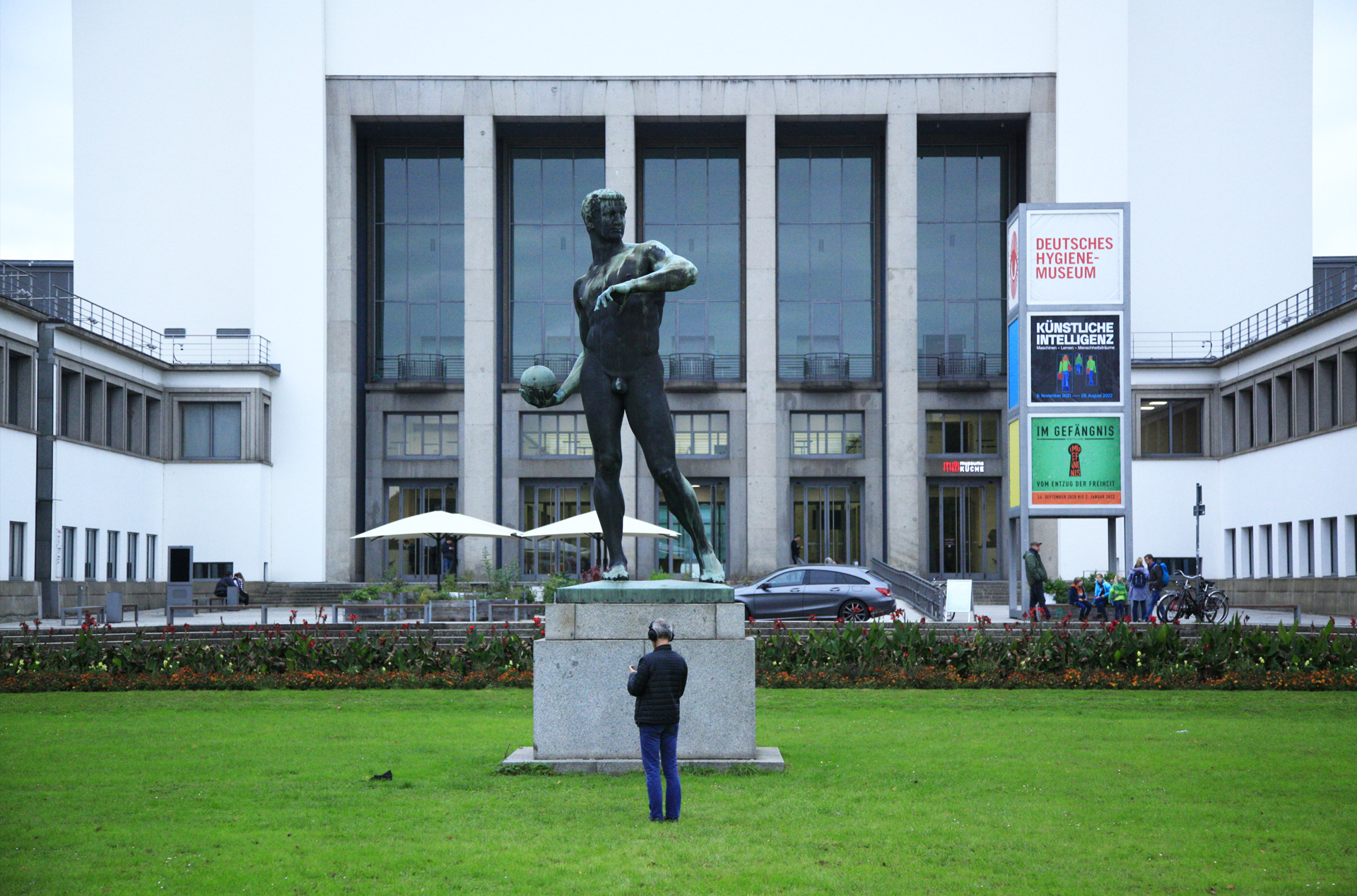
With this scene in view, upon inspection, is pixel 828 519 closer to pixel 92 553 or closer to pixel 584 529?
pixel 584 529

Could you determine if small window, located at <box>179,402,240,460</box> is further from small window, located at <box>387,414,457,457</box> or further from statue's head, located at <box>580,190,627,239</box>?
statue's head, located at <box>580,190,627,239</box>

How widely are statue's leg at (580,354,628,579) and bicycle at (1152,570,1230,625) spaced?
1992 centimetres

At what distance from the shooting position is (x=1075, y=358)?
99.4 ft

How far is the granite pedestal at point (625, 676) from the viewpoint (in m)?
10.8

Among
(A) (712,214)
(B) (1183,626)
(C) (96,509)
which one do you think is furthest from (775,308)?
(B) (1183,626)

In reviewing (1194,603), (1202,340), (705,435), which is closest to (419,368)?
(705,435)

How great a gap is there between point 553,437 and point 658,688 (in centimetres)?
3967

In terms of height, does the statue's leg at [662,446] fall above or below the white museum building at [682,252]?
below

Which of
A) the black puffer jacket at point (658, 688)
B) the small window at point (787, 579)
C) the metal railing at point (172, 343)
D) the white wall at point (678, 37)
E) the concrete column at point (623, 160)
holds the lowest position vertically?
the small window at point (787, 579)

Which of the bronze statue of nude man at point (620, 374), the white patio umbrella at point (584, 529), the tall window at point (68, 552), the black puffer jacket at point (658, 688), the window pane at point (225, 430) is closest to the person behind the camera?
the black puffer jacket at point (658, 688)

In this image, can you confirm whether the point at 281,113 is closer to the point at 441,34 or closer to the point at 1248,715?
the point at 441,34

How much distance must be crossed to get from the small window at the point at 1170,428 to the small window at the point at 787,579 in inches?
786

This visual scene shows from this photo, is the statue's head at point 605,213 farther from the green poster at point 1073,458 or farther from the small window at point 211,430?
the small window at point 211,430

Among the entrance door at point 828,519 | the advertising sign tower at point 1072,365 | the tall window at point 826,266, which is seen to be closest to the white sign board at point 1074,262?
the advertising sign tower at point 1072,365
